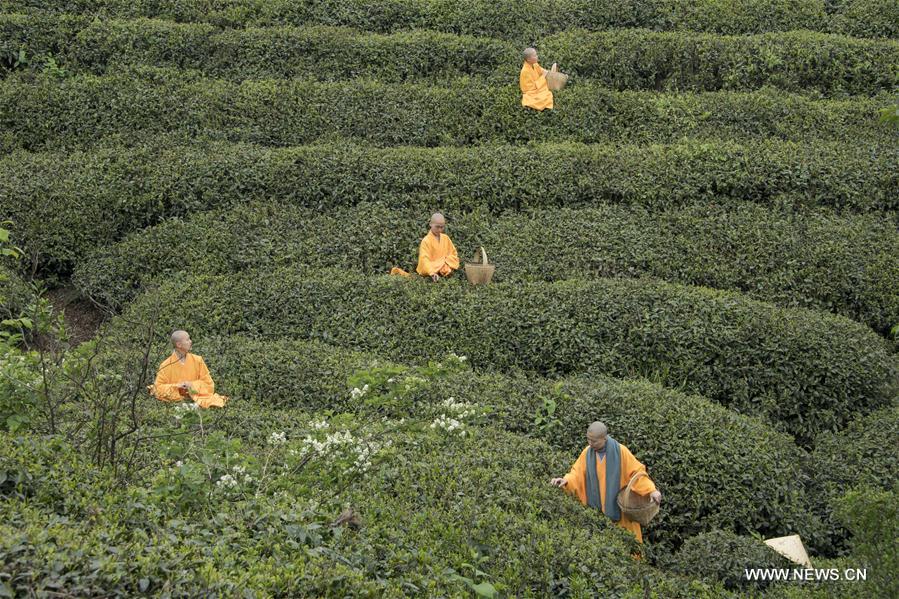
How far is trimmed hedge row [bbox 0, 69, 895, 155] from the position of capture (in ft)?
58.5

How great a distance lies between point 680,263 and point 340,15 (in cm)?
1034

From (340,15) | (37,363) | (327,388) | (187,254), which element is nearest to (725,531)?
(327,388)

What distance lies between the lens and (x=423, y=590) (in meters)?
7.55

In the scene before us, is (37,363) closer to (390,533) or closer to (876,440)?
(390,533)

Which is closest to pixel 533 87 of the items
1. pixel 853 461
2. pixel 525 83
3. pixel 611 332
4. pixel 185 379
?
A: pixel 525 83

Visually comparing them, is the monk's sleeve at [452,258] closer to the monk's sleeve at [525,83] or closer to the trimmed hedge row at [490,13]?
the monk's sleeve at [525,83]

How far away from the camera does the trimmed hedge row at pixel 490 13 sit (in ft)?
68.1

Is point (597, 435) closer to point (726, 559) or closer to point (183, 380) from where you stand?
point (726, 559)

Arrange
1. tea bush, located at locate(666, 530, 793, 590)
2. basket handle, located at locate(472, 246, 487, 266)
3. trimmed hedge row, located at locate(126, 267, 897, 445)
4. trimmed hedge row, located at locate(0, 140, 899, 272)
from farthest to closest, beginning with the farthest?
trimmed hedge row, located at locate(0, 140, 899, 272) → basket handle, located at locate(472, 246, 487, 266) → trimmed hedge row, located at locate(126, 267, 897, 445) → tea bush, located at locate(666, 530, 793, 590)

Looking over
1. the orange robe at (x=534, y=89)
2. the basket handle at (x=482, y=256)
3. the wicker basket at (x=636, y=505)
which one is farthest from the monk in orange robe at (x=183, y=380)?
the orange robe at (x=534, y=89)

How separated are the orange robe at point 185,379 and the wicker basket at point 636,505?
4675 millimetres

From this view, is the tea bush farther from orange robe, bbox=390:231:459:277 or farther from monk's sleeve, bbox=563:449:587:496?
orange robe, bbox=390:231:459:277

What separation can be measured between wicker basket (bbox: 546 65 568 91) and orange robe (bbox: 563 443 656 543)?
10099 millimetres

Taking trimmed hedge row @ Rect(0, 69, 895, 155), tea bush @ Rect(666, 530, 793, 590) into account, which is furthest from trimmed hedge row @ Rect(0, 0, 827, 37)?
tea bush @ Rect(666, 530, 793, 590)
